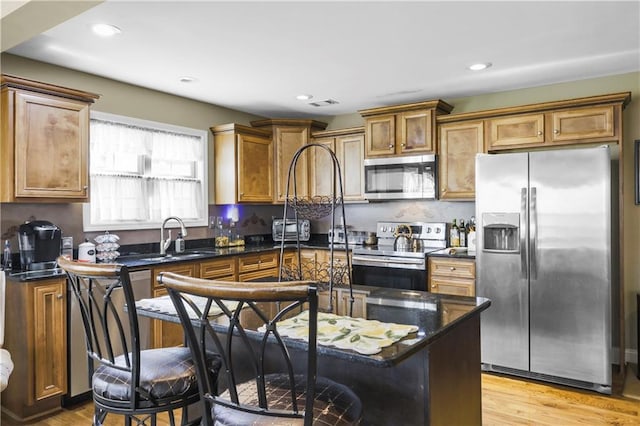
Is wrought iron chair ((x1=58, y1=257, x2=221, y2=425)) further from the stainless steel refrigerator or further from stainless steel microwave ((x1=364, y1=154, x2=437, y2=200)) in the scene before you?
stainless steel microwave ((x1=364, y1=154, x2=437, y2=200))

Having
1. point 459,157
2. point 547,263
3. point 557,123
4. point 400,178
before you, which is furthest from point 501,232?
point 400,178

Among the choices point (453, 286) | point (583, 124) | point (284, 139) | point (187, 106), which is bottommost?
point (453, 286)

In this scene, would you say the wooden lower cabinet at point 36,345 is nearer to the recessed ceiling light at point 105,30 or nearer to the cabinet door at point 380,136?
the recessed ceiling light at point 105,30

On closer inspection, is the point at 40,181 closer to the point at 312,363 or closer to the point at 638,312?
the point at 312,363

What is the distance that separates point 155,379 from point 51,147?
2.26 meters

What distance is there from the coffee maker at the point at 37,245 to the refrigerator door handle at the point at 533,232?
3.51m

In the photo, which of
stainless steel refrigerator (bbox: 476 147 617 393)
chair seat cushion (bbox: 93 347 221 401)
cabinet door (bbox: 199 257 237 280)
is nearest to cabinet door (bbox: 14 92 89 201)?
cabinet door (bbox: 199 257 237 280)

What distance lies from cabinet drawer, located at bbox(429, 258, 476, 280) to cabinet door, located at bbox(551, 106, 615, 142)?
4.18 feet

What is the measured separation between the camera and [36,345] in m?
2.83

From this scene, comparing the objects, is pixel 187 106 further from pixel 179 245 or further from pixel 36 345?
pixel 36 345

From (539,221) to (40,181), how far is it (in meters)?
3.60

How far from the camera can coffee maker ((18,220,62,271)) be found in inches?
123

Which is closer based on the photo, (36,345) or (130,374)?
(130,374)

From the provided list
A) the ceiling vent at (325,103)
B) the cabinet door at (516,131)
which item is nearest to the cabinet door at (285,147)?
the ceiling vent at (325,103)
